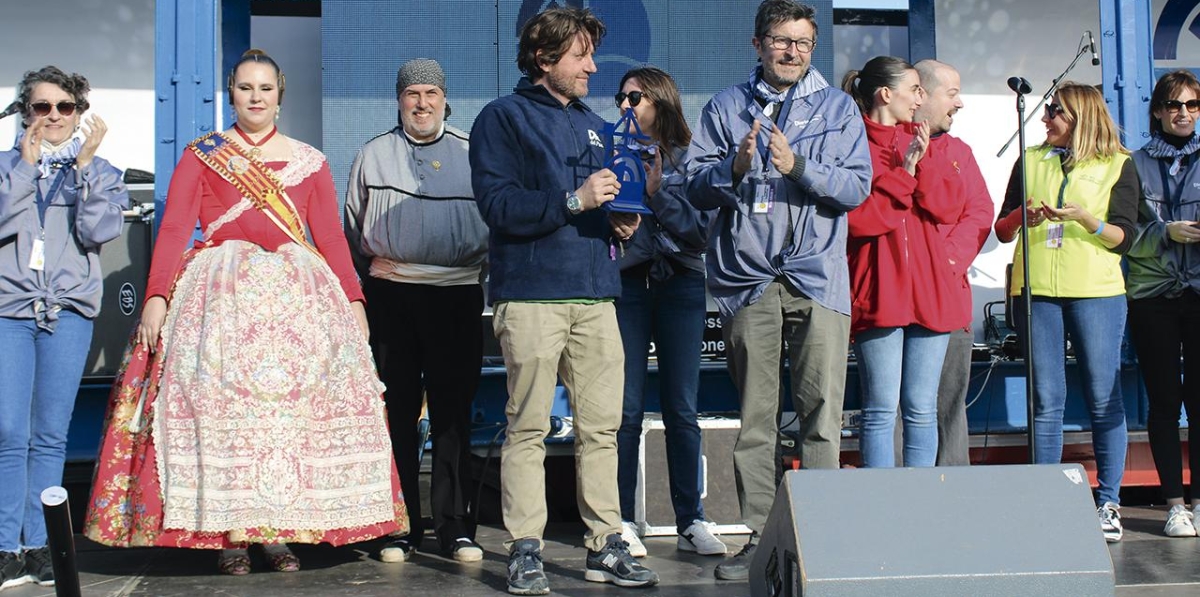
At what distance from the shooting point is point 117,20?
7.73m

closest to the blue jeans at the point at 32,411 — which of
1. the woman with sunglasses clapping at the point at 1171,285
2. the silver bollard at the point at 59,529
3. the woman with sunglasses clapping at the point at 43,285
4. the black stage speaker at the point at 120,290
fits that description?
the woman with sunglasses clapping at the point at 43,285

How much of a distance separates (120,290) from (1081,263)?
12.5ft

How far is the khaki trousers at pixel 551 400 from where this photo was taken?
13.0ft

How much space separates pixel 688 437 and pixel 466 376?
808 mm

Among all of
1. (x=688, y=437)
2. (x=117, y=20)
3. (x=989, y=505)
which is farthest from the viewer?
(x=117, y=20)

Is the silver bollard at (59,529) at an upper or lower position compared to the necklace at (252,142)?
lower

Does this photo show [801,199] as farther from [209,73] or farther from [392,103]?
[392,103]

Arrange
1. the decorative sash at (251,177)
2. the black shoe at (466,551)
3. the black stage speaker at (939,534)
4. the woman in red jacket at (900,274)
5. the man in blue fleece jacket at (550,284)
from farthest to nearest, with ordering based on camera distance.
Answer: the black shoe at (466,551), the woman in red jacket at (900,274), the decorative sash at (251,177), the man in blue fleece jacket at (550,284), the black stage speaker at (939,534)

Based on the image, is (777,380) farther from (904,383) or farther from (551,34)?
(551,34)

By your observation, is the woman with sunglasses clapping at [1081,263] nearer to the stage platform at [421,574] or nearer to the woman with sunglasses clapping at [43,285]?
Result: the stage platform at [421,574]

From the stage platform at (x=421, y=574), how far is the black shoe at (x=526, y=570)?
0.25 feet

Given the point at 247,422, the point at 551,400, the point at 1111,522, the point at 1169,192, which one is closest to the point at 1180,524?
the point at 1111,522

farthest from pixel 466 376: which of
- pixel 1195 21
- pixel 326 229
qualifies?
pixel 1195 21

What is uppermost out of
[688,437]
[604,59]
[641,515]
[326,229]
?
[604,59]
